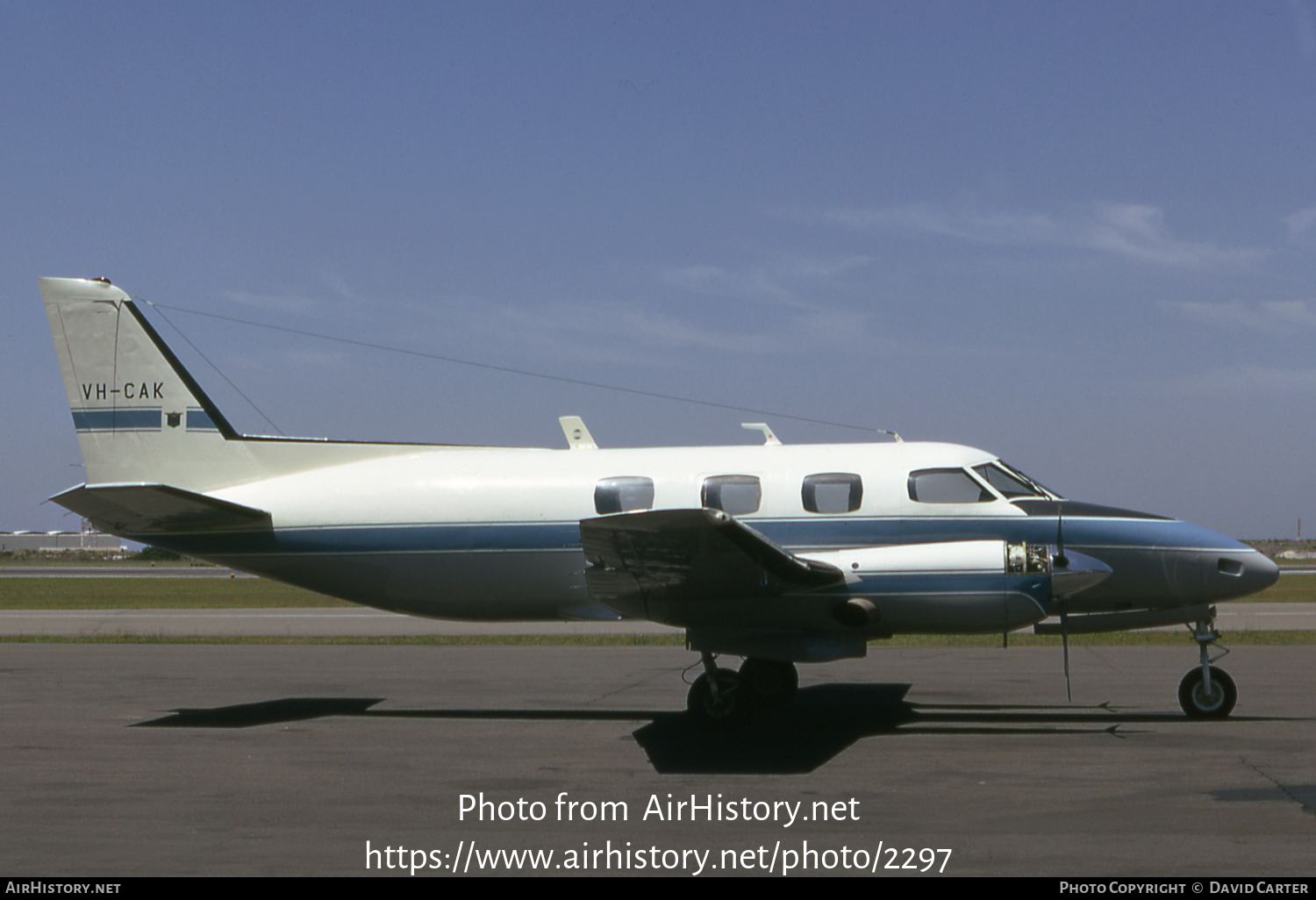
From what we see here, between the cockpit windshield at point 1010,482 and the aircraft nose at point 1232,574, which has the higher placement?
the cockpit windshield at point 1010,482

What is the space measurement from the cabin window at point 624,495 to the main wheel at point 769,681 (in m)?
2.09

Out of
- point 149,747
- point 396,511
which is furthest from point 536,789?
point 396,511

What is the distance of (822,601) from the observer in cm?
1166

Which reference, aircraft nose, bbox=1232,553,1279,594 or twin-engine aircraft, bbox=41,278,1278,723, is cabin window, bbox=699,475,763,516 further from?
aircraft nose, bbox=1232,553,1279,594

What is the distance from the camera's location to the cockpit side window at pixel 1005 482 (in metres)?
12.4

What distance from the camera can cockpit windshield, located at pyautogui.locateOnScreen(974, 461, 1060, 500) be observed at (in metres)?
12.4

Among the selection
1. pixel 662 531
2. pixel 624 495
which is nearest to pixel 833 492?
pixel 624 495

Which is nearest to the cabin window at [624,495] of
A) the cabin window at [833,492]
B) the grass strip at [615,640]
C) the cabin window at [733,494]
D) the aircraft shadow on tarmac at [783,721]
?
the cabin window at [733,494]

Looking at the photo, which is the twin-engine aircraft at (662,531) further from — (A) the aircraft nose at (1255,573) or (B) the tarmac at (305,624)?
(B) the tarmac at (305,624)

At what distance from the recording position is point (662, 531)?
10.4 meters

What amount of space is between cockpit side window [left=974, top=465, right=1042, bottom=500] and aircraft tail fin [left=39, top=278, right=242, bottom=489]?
9.07 metres

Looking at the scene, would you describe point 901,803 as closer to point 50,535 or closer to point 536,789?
point 536,789

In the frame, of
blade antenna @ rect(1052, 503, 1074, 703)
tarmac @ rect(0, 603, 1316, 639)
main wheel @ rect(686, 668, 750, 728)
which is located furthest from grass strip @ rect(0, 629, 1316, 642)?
main wheel @ rect(686, 668, 750, 728)

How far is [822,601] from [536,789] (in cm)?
389
